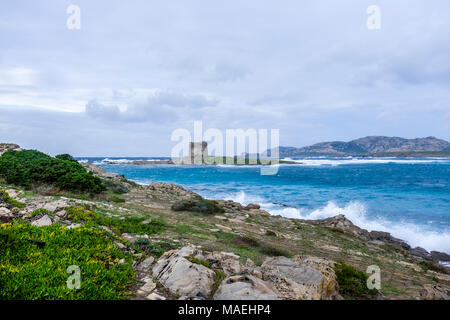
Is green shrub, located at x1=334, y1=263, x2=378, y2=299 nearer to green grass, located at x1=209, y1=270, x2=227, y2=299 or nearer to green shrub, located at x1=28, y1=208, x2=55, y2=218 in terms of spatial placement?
green grass, located at x1=209, y1=270, x2=227, y2=299

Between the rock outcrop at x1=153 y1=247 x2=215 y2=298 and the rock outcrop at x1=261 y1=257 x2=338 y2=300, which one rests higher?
the rock outcrop at x1=153 y1=247 x2=215 y2=298

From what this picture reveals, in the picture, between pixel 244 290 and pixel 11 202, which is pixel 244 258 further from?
pixel 11 202

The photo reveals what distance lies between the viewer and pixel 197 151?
154m

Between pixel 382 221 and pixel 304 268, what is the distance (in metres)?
21.4

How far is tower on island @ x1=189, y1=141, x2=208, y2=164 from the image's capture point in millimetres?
152325

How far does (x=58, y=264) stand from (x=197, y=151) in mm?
149682

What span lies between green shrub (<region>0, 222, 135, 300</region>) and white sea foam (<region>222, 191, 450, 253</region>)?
20731 mm

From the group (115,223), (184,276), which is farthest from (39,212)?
(184,276)

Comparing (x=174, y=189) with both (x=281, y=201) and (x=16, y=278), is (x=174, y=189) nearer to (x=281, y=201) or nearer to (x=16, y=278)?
(x=281, y=201)

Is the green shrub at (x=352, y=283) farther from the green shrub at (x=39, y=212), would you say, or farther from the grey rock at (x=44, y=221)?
the green shrub at (x=39, y=212)

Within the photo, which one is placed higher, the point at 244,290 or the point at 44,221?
→ the point at 44,221

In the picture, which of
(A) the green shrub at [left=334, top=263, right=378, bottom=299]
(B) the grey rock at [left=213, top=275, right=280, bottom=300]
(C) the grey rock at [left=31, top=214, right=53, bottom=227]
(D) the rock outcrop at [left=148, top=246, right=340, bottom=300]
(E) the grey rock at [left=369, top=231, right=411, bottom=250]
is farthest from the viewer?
(E) the grey rock at [left=369, top=231, right=411, bottom=250]

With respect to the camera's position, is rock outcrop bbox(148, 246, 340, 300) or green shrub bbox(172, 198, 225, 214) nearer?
rock outcrop bbox(148, 246, 340, 300)

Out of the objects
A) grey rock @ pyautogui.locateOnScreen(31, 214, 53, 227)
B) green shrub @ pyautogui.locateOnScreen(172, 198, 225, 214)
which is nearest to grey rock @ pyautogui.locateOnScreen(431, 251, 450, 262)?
green shrub @ pyautogui.locateOnScreen(172, 198, 225, 214)
